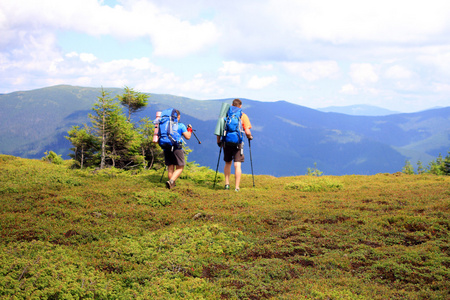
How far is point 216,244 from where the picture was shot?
7.26m

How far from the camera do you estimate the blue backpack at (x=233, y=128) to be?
13031 mm

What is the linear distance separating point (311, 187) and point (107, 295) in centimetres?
1109

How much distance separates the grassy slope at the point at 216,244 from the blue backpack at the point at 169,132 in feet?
6.41

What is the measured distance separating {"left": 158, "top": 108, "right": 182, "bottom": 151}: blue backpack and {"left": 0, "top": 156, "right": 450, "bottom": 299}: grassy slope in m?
1.95

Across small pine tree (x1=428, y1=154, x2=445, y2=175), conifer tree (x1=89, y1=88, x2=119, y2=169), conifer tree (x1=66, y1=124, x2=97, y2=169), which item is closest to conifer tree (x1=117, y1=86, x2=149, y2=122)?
conifer tree (x1=66, y1=124, x2=97, y2=169)

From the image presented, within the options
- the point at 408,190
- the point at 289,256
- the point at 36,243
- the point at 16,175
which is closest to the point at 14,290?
the point at 36,243

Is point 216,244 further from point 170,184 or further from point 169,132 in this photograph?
point 169,132

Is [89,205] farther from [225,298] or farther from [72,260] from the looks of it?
[225,298]

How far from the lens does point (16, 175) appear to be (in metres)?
13.0

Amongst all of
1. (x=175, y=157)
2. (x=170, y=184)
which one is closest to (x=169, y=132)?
(x=175, y=157)

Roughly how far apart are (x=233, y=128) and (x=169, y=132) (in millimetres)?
2569

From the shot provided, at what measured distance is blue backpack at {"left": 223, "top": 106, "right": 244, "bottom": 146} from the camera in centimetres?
1303

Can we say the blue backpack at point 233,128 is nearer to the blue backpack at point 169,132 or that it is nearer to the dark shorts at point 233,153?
the dark shorts at point 233,153

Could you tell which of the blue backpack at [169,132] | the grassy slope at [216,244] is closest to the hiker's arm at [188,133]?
the blue backpack at [169,132]
